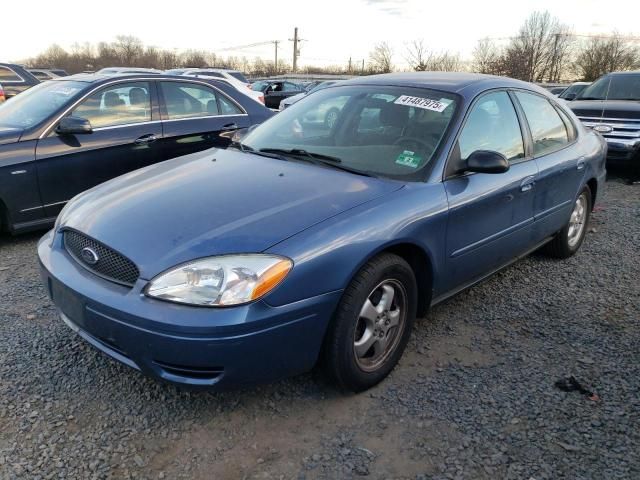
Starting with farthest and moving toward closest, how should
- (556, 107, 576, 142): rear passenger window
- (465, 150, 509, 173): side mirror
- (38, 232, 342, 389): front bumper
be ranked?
(556, 107, 576, 142): rear passenger window
(465, 150, 509, 173): side mirror
(38, 232, 342, 389): front bumper

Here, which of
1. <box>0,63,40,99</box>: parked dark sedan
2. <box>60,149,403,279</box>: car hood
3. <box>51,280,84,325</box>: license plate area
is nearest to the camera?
<box>60,149,403,279</box>: car hood

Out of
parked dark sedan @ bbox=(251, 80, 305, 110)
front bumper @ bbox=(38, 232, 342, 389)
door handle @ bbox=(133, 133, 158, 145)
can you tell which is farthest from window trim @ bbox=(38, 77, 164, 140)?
parked dark sedan @ bbox=(251, 80, 305, 110)

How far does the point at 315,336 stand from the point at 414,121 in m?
1.54

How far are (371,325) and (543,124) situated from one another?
2291 millimetres

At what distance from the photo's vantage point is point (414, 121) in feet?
10.3

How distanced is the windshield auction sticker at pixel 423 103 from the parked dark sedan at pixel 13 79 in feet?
34.5

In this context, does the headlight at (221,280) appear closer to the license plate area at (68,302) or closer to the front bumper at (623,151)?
the license plate area at (68,302)

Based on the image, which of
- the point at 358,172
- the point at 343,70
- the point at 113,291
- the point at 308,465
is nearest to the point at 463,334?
the point at 358,172

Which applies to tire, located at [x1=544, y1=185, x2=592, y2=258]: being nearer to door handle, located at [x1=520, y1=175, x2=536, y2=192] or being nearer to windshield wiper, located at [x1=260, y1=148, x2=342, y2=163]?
door handle, located at [x1=520, y1=175, x2=536, y2=192]

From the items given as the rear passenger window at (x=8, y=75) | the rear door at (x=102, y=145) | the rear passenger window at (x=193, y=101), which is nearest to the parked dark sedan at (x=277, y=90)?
the rear passenger window at (x=8, y=75)

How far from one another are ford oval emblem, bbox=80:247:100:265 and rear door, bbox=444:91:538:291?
181 centimetres

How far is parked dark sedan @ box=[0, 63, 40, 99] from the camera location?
10.9m

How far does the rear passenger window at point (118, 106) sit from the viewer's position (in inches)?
190

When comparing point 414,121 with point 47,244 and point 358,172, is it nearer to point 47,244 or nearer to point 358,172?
point 358,172
